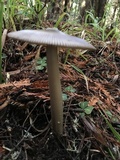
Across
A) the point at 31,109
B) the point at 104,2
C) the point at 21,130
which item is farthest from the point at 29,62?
the point at 104,2

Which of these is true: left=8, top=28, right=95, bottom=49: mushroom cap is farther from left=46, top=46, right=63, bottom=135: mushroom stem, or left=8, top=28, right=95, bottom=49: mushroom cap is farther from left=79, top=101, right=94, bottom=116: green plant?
left=79, top=101, right=94, bottom=116: green plant

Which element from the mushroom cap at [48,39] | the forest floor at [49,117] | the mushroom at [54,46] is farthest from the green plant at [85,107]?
the mushroom cap at [48,39]

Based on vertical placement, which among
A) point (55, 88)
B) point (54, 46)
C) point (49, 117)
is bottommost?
point (49, 117)

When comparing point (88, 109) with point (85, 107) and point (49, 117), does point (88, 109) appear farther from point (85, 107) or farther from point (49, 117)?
point (49, 117)

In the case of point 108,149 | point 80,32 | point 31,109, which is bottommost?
point 108,149

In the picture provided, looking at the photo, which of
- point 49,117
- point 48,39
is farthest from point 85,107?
point 48,39

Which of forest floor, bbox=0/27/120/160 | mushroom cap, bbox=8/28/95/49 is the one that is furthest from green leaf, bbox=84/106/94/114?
mushroom cap, bbox=8/28/95/49

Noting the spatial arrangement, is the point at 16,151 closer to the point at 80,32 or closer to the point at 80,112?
the point at 80,112
